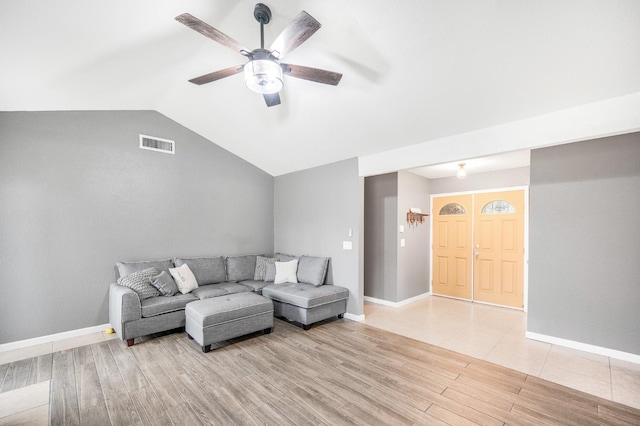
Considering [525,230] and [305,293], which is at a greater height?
[525,230]

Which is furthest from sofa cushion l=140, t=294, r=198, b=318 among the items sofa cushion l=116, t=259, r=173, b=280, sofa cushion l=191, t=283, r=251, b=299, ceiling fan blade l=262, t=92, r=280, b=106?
ceiling fan blade l=262, t=92, r=280, b=106

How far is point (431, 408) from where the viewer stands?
219 cm

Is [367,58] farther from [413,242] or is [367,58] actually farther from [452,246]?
[452,246]

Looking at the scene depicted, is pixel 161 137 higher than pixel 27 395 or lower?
higher

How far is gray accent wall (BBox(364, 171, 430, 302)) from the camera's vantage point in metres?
5.04

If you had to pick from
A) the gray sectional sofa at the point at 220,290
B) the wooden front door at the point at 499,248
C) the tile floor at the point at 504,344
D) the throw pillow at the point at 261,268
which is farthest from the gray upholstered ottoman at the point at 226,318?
the wooden front door at the point at 499,248

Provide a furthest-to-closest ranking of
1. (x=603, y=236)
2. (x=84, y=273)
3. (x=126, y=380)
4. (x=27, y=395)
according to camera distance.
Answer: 1. (x=84, y=273)
2. (x=603, y=236)
3. (x=126, y=380)
4. (x=27, y=395)

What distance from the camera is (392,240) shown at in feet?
16.6

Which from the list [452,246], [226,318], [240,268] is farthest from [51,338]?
[452,246]

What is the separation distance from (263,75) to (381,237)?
384cm

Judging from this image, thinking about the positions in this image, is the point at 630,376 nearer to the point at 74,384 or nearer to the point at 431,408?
the point at 431,408

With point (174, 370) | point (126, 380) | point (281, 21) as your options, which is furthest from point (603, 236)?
point (126, 380)

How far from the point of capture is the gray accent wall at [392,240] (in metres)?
5.04

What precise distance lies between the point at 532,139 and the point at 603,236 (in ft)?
4.94
